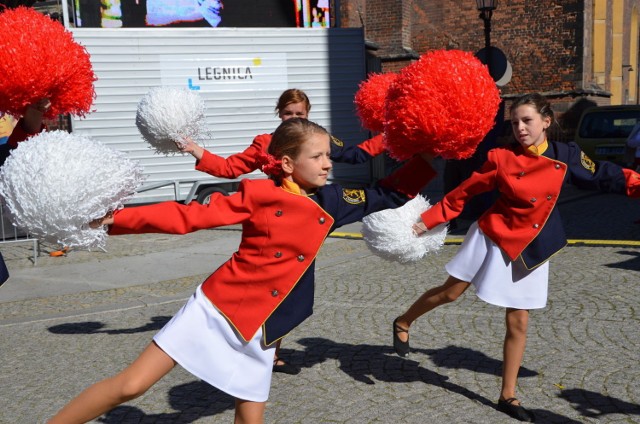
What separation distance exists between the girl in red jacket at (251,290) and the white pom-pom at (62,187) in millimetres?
309

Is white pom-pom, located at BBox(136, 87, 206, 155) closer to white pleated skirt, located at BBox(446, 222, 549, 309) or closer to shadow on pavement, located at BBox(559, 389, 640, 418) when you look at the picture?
white pleated skirt, located at BBox(446, 222, 549, 309)

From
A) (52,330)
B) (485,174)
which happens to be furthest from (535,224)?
(52,330)

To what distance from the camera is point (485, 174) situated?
3900 mm

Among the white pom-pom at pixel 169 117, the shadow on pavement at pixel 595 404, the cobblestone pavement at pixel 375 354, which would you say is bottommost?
the cobblestone pavement at pixel 375 354

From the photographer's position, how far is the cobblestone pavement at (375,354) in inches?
162

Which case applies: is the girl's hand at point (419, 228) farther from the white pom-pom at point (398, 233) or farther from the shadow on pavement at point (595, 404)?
the shadow on pavement at point (595, 404)

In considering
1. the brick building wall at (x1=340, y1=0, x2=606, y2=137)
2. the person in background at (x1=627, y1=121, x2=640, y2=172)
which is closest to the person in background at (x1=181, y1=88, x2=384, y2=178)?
the person in background at (x1=627, y1=121, x2=640, y2=172)

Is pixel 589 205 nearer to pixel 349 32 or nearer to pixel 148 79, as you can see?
pixel 349 32

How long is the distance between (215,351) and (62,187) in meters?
0.94

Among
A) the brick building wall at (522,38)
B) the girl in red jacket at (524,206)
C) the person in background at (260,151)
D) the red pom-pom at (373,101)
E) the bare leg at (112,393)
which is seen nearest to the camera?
the bare leg at (112,393)

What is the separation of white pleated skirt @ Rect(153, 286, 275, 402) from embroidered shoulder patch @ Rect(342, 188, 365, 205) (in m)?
0.72

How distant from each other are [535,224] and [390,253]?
923 mm

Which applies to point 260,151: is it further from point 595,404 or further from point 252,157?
point 595,404

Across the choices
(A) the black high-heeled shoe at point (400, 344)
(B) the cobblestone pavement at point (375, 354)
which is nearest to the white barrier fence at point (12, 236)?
(B) the cobblestone pavement at point (375, 354)
